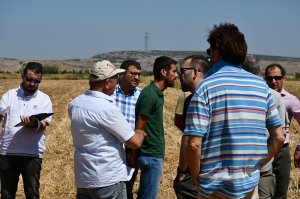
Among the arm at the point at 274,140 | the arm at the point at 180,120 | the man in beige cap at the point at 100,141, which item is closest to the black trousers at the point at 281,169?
the arm at the point at 180,120

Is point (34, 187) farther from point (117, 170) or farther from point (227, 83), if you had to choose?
point (227, 83)

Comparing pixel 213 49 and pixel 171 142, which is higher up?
pixel 213 49

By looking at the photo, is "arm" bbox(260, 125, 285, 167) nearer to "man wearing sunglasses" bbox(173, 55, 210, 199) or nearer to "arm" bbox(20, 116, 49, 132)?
"man wearing sunglasses" bbox(173, 55, 210, 199)

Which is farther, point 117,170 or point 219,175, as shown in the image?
point 117,170

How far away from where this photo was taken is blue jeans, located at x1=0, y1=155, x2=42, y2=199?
5454 millimetres

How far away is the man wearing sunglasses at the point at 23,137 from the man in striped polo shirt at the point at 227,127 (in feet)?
8.11

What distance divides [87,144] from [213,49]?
1279 mm

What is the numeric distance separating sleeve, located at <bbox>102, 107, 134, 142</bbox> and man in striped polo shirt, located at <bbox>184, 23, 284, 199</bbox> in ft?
2.57

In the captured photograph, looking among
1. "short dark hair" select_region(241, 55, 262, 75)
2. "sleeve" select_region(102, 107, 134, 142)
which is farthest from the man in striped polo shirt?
"short dark hair" select_region(241, 55, 262, 75)

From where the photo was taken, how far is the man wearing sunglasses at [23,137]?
214 inches

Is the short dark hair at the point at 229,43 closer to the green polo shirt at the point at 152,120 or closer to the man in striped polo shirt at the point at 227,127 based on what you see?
the man in striped polo shirt at the point at 227,127

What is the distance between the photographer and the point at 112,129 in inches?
159

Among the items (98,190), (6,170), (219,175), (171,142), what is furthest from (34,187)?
(171,142)

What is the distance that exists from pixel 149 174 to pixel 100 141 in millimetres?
1253
